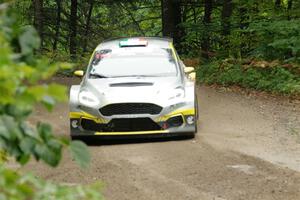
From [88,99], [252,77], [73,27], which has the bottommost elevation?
[252,77]

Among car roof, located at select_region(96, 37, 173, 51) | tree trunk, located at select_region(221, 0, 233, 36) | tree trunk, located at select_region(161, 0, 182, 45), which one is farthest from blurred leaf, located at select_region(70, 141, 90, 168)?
tree trunk, located at select_region(161, 0, 182, 45)

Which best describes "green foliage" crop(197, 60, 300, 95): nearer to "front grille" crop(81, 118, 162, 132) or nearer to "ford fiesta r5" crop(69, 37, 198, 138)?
"ford fiesta r5" crop(69, 37, 198, 138)

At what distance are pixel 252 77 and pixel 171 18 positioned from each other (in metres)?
9.16

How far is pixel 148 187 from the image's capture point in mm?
6930

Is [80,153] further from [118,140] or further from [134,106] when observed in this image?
[118,140]

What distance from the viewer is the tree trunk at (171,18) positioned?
2444 centimetres

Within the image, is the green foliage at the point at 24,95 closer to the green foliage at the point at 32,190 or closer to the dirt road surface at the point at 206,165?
the green foliage at the point at 32,190

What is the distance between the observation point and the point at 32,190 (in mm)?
1680

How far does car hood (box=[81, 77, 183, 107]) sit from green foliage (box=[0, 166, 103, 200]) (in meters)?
7.57

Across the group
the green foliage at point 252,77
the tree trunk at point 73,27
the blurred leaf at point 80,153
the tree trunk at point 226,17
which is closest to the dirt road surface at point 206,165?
the green foliage at point 252,77

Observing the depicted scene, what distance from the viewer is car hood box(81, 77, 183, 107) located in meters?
9.52

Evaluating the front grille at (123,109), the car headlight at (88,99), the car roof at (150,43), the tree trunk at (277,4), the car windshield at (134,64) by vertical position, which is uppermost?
the tree trunk at (277,4)

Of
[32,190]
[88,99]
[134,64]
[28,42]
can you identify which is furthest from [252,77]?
[32,190]

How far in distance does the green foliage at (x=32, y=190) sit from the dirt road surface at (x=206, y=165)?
3.30 metres
